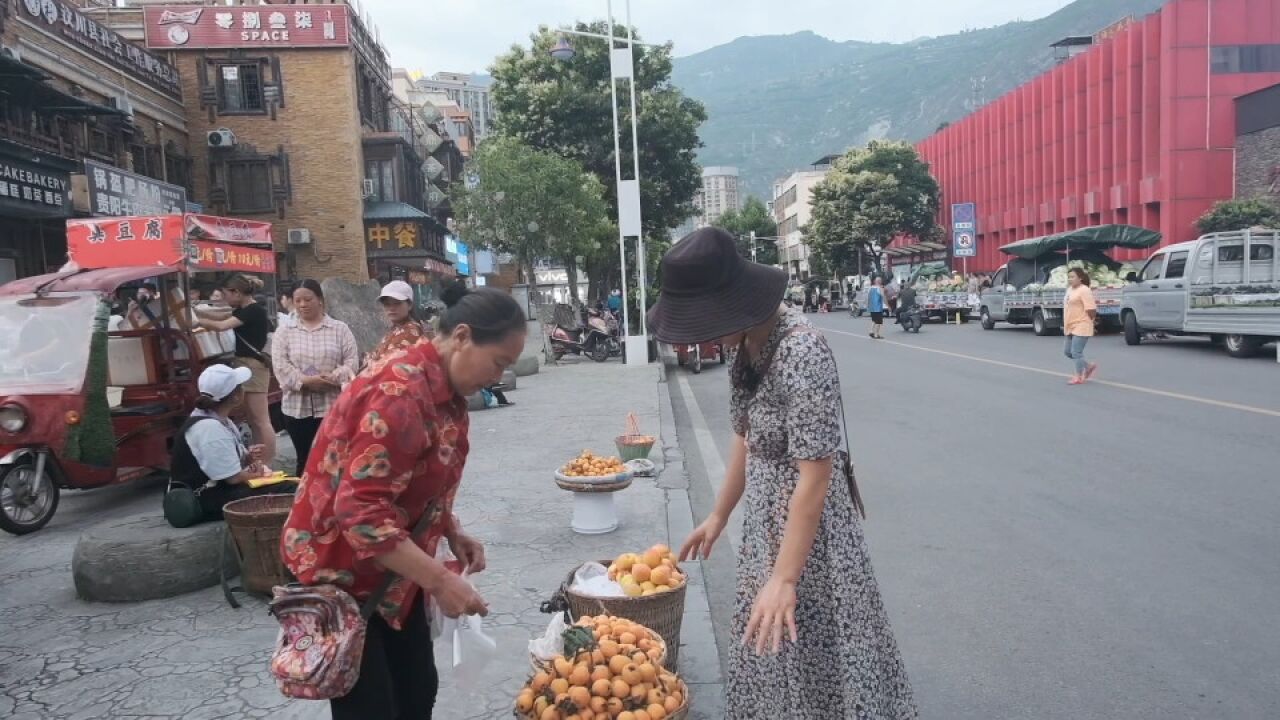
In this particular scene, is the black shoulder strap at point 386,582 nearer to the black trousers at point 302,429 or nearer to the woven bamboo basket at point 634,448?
the black trousers at point 302,429

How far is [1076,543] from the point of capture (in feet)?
17.4

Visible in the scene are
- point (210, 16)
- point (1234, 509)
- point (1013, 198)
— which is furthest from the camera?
point (1013, 198)

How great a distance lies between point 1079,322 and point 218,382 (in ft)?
36.8

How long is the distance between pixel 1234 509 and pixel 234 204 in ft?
91.1

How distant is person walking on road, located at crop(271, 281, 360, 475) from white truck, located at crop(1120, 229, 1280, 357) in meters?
13.9

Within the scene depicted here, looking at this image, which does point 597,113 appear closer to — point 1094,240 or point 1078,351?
point 1094,240

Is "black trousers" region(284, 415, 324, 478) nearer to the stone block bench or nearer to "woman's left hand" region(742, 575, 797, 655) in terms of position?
the stone block bench

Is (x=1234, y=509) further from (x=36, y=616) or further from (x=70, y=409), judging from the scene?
(x=70, y=409)

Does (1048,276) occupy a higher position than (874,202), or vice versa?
(874,202)

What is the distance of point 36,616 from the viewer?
15.8ft

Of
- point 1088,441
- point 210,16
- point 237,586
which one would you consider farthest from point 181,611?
point 210,16

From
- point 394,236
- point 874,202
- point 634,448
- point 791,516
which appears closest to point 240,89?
point 394,236

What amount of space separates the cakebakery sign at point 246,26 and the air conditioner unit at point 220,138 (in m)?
2.80

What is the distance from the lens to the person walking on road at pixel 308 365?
625cm
